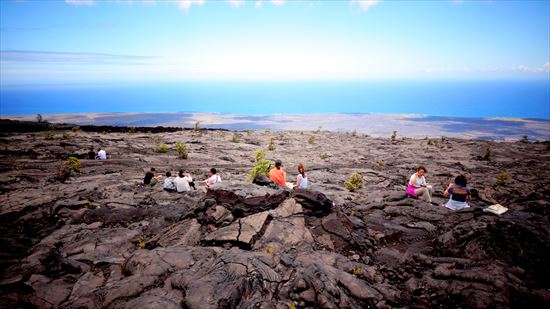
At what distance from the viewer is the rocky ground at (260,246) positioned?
19.5 ft

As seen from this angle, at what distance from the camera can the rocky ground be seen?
595 centimetres

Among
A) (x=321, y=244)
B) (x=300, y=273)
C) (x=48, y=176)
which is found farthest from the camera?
(x=48, y=176)

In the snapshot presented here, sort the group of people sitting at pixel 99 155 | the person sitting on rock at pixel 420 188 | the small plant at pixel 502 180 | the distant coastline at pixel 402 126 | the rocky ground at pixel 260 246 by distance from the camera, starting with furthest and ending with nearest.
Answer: the distant coastline at pixel 402 126 < the group of people sitting at pixel 99 155 < the small plant at pixel 502 180 < the person sitting on rock at pixel 420 188 < the rocky ground at pixel 260 246

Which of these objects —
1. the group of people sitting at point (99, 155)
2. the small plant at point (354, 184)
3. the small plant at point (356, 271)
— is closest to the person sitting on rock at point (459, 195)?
the small plant at point (354, 184)

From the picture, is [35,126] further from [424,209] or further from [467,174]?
[467,174]

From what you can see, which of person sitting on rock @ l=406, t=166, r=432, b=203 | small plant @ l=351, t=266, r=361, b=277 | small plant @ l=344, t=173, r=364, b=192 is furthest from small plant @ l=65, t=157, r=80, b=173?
person sitting on rock @ l=406, t=166, r=432, b=203

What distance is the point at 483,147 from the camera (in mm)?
27109

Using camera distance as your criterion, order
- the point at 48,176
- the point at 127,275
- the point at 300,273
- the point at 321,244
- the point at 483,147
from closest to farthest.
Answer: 1. the point at 300,273
2. the point at 127,275
3. the point at 321,244
4. the point at 48,176
5. the point at 483,147

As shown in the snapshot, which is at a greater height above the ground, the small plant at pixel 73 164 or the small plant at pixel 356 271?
the small plant at pixel 73 164

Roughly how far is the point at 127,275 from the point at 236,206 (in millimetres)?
3945

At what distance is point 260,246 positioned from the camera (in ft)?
26.2

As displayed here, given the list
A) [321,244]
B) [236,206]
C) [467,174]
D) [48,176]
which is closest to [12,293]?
[236,206]

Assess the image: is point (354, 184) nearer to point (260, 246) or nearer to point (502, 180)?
point (502, 180)

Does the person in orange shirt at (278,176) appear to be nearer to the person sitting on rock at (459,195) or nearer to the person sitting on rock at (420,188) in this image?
the person sitting on rock at (420,188)
